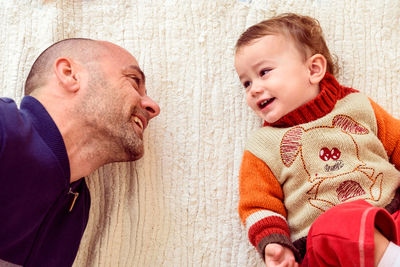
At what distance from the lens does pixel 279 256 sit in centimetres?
94

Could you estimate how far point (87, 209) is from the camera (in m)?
1.13

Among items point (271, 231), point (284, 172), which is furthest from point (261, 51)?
point (271, 231)

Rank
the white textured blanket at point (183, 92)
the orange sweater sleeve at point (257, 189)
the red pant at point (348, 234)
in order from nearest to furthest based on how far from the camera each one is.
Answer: the red pant at point (348, 234), the orange sweater sleeve at point (257, 189), the white textured blanket at point (183, 92)

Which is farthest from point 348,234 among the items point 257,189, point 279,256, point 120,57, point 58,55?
point 58,55

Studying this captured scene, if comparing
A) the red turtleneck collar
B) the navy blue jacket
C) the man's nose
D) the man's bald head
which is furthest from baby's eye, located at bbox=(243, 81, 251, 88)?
the navy blue jacket

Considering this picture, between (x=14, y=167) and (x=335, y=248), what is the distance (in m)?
0.69

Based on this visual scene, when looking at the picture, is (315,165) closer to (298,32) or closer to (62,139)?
(298,32)

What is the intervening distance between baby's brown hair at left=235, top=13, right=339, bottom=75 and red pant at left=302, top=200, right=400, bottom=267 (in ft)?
1.47

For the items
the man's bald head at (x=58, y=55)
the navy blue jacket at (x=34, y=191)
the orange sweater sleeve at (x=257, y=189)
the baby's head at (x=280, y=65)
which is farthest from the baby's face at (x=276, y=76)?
Result: the navy blue jacket at (x=34, y=191)

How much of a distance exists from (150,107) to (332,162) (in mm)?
499

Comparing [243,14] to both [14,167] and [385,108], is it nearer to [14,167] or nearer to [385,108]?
[385,108]

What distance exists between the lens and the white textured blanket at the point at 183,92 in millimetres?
1163

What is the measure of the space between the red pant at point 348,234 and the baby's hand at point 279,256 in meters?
0.05

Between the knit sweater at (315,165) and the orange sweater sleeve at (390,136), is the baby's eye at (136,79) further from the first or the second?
the orange sweater sleeve at (390,136)
